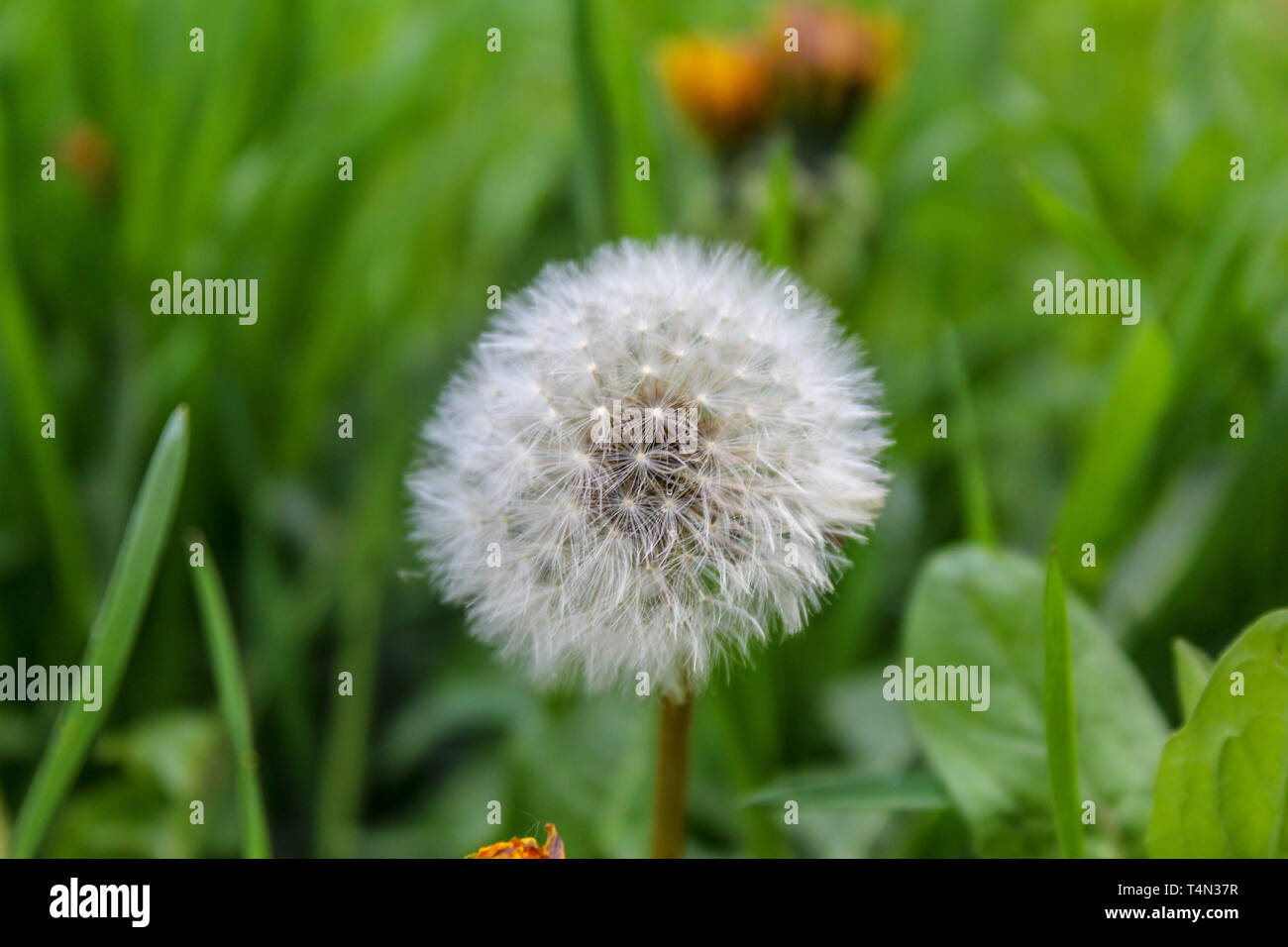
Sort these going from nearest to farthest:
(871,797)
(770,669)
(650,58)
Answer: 1. (871,797)
2. (770,669)
3. (650,58)

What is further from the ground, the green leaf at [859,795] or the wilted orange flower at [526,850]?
the green leaf at [859,795]

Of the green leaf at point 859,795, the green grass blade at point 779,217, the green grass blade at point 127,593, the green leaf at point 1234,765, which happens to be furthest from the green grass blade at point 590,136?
the green leaf at point 1234,765

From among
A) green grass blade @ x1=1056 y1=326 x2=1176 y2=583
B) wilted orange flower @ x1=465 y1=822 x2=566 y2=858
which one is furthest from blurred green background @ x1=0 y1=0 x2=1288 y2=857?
wilted orange flower @ x1=465 y1=822 x2=566 y2=858

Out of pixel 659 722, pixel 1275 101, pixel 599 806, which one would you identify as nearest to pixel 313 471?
pixel 599 806

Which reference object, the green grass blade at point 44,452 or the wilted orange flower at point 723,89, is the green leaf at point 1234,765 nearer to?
the green grass blade at point 44,452

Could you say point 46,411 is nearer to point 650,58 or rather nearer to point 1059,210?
point 1059,210
